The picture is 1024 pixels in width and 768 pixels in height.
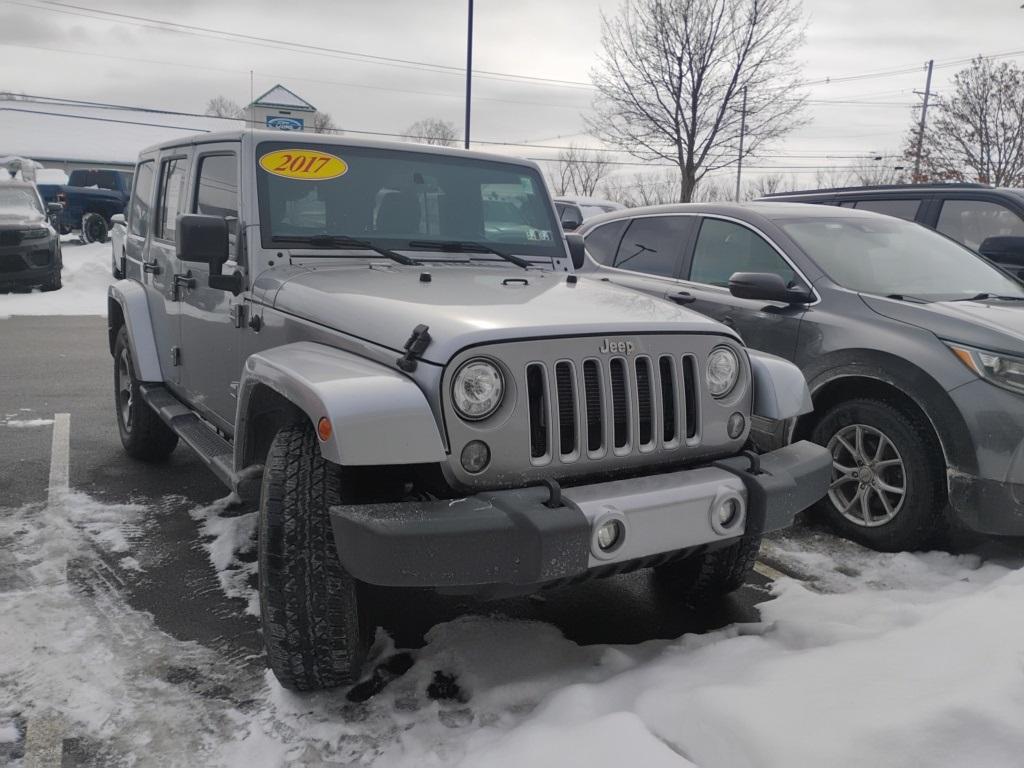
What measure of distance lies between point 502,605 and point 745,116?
23.0 m

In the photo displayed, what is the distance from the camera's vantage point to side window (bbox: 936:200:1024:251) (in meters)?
6.67

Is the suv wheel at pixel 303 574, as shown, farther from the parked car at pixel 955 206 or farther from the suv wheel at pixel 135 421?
the parked car at pixel 955 206

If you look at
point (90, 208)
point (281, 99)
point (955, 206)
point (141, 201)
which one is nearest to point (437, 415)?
point (141, 201)

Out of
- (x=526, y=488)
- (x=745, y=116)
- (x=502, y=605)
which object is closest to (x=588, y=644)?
(x=502, y=605)

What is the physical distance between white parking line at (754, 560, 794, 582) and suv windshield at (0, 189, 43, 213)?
49.3ft

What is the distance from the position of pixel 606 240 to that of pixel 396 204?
2715mm

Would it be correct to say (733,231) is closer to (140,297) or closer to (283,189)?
(283,189)

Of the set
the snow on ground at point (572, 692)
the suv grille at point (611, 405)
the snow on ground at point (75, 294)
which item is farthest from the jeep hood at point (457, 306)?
the snow on ground at point (75, 294)

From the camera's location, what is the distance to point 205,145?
446 centimetres

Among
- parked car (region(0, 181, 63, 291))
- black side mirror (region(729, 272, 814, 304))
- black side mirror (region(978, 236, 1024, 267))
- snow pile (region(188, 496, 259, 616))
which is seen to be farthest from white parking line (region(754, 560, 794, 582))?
parked car (region(0, 181, 63, 291))

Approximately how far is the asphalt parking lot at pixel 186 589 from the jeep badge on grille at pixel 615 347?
1227 mm

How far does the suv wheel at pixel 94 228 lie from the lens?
22766 mm

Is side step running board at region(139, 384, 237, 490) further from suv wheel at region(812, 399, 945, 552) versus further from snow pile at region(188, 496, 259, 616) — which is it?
suv wheel at region(812, 399, 945, 552)

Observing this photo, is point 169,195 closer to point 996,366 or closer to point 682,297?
point 682,297
